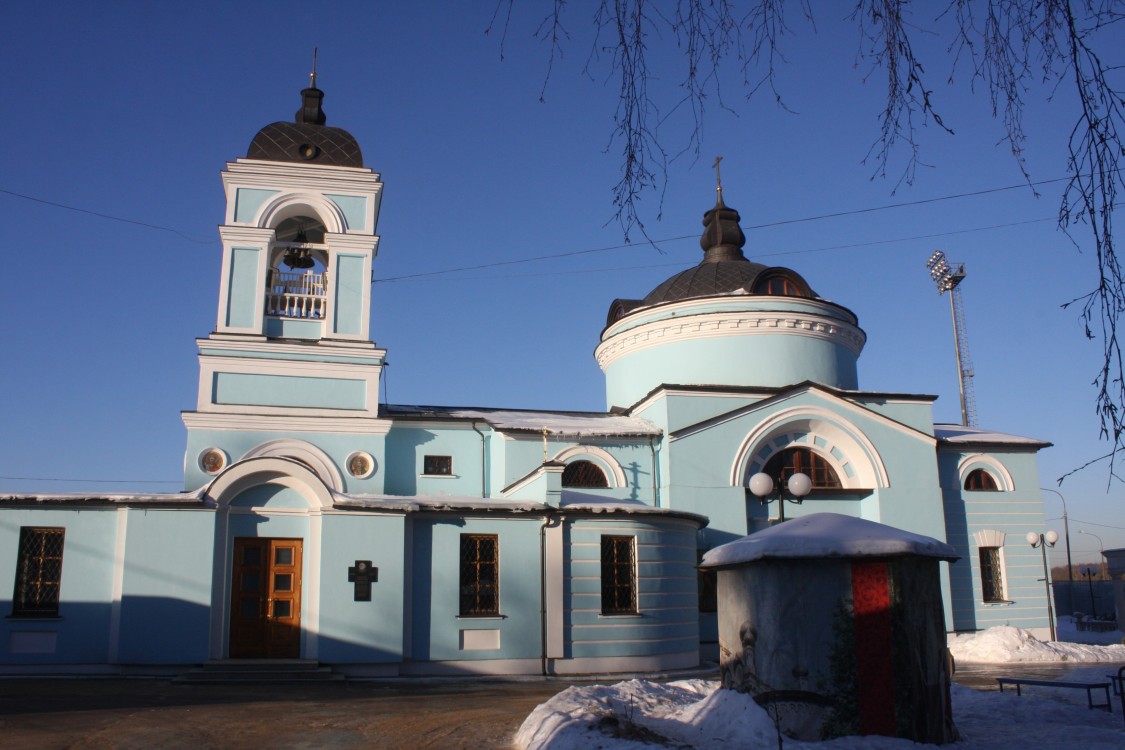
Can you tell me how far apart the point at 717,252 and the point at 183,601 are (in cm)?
1807

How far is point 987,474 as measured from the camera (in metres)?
23.0

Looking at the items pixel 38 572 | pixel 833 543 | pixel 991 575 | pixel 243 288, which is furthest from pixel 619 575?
pixel 991 575

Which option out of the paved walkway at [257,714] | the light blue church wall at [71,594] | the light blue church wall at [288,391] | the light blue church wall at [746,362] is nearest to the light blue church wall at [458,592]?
the paved walkway at [257,714]

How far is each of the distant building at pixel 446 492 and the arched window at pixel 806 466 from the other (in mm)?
85

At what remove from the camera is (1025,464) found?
23.2 meters

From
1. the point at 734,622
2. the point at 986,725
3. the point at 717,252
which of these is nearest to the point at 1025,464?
the point at 717,252

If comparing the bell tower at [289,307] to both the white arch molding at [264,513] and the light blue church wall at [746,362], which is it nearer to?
the white arch molding at [264,513]

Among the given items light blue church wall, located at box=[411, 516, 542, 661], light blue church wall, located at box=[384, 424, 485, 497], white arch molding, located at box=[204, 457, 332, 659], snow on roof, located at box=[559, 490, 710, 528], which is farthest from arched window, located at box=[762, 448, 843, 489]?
white arch molding, located at box=[204, 457, 332, 659]

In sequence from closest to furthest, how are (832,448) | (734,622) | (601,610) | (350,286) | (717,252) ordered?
(734,622), (601,610), (350,286), (832,448), (717,252)

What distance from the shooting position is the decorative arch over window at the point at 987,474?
2275 cm

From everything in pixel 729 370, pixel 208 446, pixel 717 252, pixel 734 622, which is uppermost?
pixel 717 252

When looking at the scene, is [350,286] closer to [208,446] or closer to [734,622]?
[208,446]

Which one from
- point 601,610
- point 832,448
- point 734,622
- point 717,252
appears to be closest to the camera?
point 734,622

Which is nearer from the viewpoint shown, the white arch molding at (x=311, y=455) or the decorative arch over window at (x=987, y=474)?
the white arch molding at (x=311, y=455)
